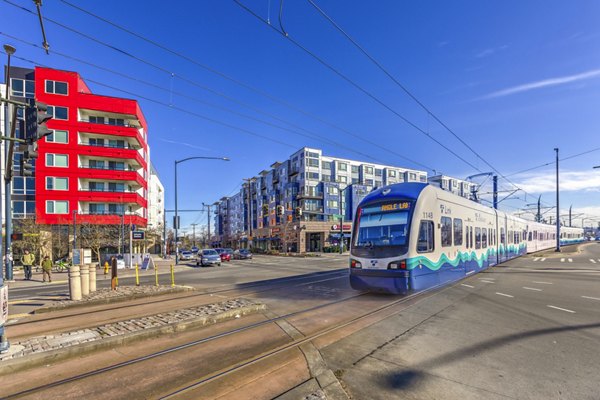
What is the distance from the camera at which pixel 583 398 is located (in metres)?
4.02

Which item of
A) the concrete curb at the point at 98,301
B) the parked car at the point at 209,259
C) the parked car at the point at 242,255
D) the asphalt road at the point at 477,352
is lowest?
the parked car at the point at 242,255

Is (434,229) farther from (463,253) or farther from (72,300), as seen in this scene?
(72,300)

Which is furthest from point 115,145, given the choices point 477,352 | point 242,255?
point 477,352

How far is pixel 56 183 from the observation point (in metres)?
39.8

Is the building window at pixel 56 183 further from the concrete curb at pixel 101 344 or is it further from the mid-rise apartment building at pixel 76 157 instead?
the concrete curb at pixel 101 344

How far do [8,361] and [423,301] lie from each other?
9136 mm

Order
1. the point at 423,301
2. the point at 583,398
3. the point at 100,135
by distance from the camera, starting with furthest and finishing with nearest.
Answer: the point at 100,135, the point at 423,301, the point at 583,398

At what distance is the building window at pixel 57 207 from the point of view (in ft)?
129

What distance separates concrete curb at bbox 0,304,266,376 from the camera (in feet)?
16.5

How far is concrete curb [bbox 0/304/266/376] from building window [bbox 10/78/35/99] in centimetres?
4619

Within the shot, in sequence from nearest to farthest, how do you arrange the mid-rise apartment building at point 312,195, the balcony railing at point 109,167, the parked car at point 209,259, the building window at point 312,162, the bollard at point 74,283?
the bollard at point 74,283, the parked car at point 209,259, the balcony railing at point 109,167, the mid-rise apartment building at point 312,195, the building window at point 312,162

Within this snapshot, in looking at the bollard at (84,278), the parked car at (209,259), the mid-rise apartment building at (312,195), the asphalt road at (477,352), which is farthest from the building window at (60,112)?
the asphalt road at (477,352)

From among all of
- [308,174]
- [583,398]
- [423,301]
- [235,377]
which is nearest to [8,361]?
[235,377]

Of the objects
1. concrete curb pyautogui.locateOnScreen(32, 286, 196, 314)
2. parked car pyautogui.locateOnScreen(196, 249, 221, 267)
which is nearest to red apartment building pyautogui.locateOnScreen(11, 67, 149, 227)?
parked car pyautogui.locateOnScreen(196, 249, 221, 267)
